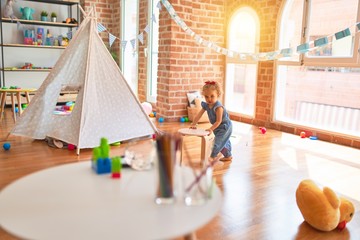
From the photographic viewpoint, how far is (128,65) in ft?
22.8

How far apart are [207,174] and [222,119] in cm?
216

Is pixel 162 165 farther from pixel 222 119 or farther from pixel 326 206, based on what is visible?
pixel 222 119

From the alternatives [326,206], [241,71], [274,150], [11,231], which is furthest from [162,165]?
[241,71]

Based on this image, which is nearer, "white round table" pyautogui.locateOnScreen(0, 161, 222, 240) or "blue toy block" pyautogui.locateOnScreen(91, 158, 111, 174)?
"white round table" pyautogui.locateOnScreen(0, 161, 222, 240)

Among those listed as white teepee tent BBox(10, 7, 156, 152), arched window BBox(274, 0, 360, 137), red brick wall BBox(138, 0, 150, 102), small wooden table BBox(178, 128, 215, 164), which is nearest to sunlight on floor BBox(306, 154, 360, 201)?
small wooden table BBox(178, 128, 215, 164)

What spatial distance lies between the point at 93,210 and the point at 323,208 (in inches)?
55.5

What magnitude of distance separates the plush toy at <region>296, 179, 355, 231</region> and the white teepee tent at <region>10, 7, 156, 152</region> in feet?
6.82

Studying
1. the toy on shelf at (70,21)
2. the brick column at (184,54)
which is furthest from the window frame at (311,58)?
the toy on shelf at (70,21)

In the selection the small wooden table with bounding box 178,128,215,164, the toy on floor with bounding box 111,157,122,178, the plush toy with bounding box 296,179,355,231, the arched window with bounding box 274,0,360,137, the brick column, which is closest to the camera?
the toy on floor with bounding box 111,157,122,178

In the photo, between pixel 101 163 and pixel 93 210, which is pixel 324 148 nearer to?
pixel 101 163

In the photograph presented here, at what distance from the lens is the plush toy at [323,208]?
1896 millimetres

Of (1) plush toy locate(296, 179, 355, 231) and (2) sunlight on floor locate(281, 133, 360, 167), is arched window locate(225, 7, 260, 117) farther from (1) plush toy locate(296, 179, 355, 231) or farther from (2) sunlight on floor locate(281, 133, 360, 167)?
(1) plush toy locate(296, 179, 355, 231)

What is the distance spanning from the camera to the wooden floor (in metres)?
1.93

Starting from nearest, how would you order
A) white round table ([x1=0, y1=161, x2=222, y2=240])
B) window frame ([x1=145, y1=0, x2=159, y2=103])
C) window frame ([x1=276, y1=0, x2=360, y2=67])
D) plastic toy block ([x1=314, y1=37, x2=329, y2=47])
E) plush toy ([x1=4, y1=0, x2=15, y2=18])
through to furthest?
white round table ([x1=0, y1=161, x2=222, y2=240]) < plastic toy block ([x1=314, y1=37, x2=329, y2=47]) < window frame ([x1=276, y1=0, x2=360, y2=67]) < plush toy ([x1=4, y1=0, x2=15, y2=18]) < window frame ([x1=145, y1=0, x2=159, y2=103])
